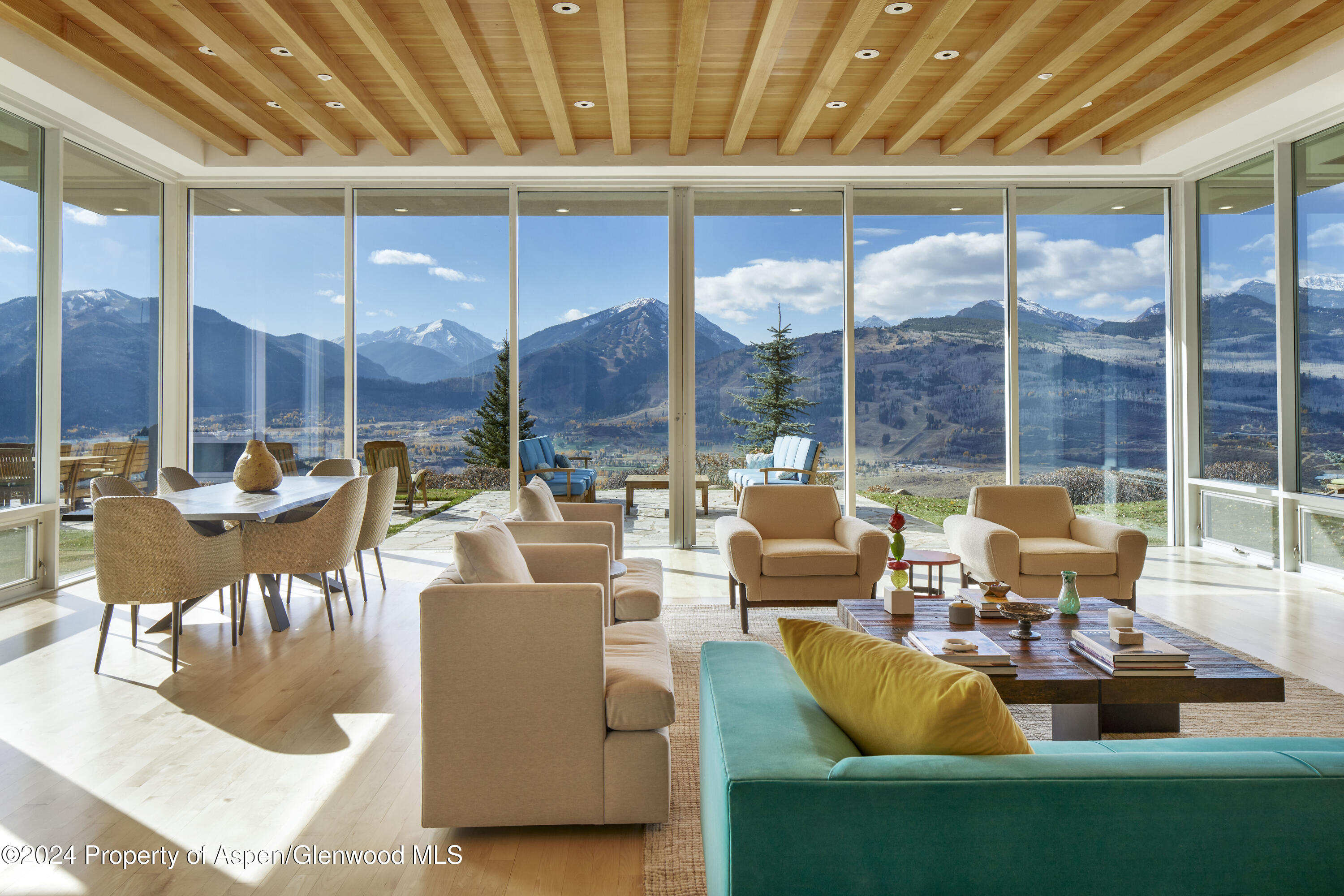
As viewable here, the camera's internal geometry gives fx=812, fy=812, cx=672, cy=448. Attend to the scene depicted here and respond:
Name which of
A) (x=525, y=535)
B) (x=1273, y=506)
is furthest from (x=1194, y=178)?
(x=525, y=535)

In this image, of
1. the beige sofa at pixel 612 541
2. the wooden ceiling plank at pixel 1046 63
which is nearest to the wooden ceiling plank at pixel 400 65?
the beige sofa at pixel 612 541

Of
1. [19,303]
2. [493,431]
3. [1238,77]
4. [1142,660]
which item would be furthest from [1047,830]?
[19,303]

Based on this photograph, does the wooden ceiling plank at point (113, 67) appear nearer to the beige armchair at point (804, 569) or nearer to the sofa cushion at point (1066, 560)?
the beige armchair at point (804, 569)

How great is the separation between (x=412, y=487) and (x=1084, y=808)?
650 cm

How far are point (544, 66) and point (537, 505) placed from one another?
2529 millimetres

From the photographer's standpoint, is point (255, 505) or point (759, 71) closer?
point (255, 505)

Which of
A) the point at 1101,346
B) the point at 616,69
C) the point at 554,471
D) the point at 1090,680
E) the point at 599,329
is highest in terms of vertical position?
the point at 616,69

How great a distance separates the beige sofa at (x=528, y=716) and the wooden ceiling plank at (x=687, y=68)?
10.1 feet

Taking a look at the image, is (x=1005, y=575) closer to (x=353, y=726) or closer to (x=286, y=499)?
(x=353, y=726)

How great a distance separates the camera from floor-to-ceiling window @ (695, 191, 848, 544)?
709cm

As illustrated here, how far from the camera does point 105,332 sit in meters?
6.04

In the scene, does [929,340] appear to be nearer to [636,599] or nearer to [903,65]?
[903,65]

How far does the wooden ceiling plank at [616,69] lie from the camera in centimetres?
398

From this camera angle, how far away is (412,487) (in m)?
7.07
